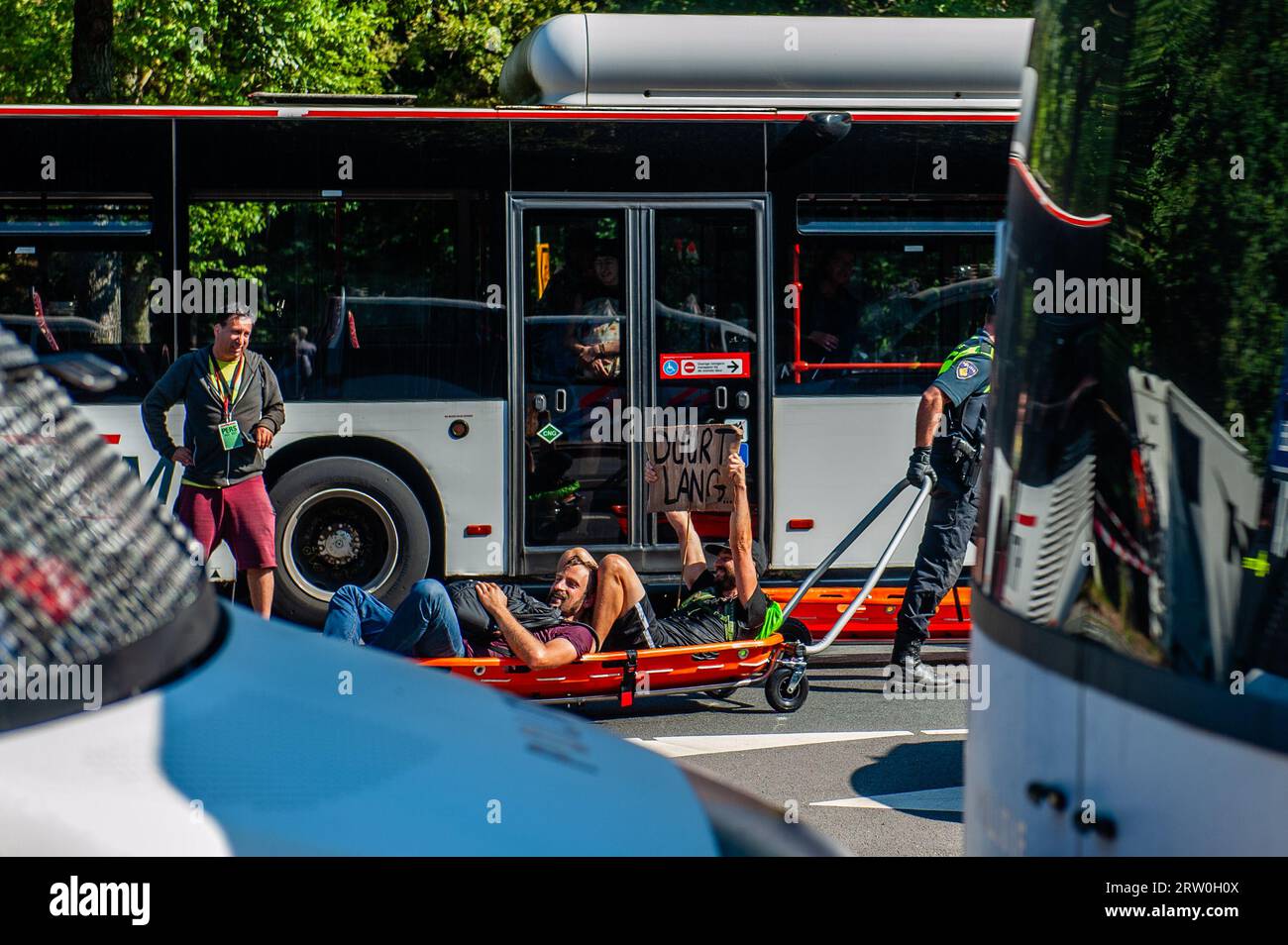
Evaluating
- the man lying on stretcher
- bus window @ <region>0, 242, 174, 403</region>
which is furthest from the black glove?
bus window @ <region>0, 242, 174, 403</region>

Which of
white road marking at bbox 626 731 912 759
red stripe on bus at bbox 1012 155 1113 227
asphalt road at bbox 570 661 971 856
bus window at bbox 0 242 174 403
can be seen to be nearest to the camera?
red stripe on bus at bbox 1012 155 1113 227

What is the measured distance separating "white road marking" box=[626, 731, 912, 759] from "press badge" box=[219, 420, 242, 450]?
282cm

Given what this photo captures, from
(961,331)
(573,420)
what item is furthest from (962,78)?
(573,420)

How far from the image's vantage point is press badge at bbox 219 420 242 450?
26.9 ft

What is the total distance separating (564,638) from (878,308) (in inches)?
130

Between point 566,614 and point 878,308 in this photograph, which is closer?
point 566,614

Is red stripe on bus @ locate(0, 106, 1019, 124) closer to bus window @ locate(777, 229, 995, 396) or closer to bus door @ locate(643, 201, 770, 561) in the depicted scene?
bus door @ locate(643, 201, 770, 561)

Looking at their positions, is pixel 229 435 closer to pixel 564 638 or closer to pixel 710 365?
pixel 564 638

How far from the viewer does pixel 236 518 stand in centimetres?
830

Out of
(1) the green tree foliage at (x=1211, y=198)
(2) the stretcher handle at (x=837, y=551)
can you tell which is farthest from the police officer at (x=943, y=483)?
(1) the green tree foliage at (x=1211, y=198)

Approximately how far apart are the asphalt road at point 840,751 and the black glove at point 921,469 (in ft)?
3.56

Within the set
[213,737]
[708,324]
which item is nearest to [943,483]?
[708,324]

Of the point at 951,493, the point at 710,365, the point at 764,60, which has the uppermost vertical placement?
the point at 764,60

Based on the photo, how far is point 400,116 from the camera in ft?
29.5
